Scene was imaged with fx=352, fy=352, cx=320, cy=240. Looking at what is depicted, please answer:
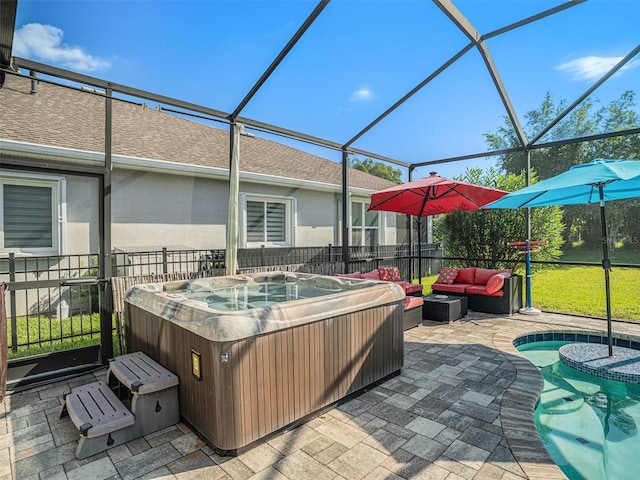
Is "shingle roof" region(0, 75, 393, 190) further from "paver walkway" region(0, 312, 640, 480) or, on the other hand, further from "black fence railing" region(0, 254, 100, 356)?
"paver walkway" region(0, 312, 640, 480)

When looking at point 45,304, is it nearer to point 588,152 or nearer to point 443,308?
point 443,308

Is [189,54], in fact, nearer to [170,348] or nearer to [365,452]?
[170,348]

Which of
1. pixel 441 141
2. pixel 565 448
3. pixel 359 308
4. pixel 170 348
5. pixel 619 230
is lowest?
pixel 565 448

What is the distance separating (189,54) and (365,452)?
562 centimetres

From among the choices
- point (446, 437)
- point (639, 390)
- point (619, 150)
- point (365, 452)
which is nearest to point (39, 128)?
point (365, 452)

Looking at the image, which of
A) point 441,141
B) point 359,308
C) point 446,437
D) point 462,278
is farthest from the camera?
point 441,141

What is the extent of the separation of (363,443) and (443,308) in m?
4.16

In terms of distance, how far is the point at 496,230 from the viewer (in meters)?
8.67

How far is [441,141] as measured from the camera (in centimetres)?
931

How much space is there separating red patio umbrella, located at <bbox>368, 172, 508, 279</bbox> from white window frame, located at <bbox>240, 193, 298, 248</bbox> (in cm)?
236

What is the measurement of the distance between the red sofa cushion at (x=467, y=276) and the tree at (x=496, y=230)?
456 millimetres

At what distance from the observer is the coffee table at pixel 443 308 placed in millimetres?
6375

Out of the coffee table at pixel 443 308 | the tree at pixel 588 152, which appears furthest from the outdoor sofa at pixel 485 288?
the tree at pixel 588 152

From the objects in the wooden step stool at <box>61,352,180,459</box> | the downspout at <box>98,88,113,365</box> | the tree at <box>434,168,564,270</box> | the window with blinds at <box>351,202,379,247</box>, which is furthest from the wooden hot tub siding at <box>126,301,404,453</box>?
the window with blinds at <box>351,202,379,247</box>
